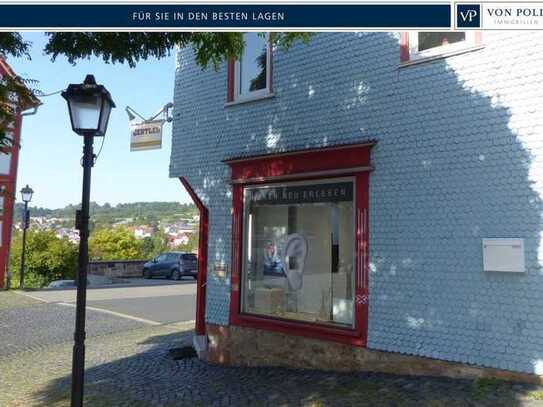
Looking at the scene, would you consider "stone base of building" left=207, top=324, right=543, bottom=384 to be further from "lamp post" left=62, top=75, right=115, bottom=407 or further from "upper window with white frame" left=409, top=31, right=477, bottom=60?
"upper window with white frame" left=409, top=31, right=477, bottom=60

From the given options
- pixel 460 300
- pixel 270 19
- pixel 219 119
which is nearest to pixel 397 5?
pixel 270 19

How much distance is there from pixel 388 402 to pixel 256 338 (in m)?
3.19

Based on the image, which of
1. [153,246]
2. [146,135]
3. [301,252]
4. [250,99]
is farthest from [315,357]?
[153,246]

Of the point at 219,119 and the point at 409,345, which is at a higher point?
the point at 219,119

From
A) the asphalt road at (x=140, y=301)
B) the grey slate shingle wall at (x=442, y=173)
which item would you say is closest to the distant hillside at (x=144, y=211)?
the asphalt road at (x=140, y=301)

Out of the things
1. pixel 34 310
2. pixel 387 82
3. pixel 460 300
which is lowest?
pixel 34 310

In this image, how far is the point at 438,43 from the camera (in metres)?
6.64

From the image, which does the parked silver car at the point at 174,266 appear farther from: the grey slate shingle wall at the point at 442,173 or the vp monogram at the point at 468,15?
the vp monogram at the point at 468,15

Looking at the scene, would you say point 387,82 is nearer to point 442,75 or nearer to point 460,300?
point 442,75

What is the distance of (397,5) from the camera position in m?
4.60

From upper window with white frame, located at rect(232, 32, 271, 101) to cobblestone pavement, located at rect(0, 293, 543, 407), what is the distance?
4347mm

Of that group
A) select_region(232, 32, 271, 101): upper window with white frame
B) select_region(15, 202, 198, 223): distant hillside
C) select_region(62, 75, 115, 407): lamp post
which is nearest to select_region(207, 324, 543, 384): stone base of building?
select_region(62, 75, 115, 407): lamp post

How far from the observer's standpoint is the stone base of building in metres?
6.04

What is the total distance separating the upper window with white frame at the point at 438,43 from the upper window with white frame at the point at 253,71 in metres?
2.53
